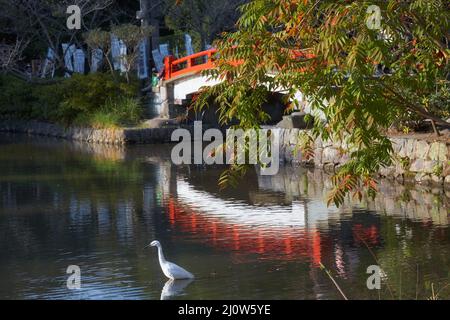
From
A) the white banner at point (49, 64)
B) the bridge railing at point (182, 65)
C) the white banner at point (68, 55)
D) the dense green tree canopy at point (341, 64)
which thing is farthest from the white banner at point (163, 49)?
the dense green tree canopy at point (341, 64)

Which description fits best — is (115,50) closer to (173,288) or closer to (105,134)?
(105,134)

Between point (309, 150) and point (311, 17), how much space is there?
4.88 ft

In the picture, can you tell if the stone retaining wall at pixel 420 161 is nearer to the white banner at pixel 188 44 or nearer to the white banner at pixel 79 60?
the white banner at pixel 188 44

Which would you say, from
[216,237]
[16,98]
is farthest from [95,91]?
[216,237]

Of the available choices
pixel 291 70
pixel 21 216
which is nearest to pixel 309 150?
pixel 291 70

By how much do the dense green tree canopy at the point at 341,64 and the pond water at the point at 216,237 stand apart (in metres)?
2.43

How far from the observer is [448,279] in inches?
540

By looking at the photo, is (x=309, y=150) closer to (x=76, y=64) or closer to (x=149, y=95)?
(x=149, y=95)

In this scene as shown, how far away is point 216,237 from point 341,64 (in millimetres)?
7195

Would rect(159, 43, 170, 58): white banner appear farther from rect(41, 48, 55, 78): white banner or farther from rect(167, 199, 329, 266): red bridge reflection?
rect(167, 199, 329, 266): red bridge reflection

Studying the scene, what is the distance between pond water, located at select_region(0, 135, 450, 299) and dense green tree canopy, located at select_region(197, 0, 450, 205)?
243cm

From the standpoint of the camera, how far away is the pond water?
539 inches

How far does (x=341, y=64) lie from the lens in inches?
413

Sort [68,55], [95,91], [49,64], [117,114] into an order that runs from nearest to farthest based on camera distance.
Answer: [117,114], [95,91], [68,55], [49,64]
